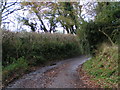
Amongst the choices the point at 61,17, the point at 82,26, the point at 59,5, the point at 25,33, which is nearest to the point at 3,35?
the point at 25,33

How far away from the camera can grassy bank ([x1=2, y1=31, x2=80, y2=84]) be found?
8.11 m

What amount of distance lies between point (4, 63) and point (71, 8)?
1477 cm

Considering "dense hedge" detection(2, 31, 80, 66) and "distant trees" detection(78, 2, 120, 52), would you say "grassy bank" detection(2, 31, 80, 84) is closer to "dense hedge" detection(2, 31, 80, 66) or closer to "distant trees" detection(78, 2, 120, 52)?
"dense hedge" detection(2, 31, 80, 66)

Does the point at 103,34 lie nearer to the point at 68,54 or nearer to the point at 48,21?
the point at 68,54

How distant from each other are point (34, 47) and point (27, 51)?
872mm

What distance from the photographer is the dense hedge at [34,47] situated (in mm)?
9555

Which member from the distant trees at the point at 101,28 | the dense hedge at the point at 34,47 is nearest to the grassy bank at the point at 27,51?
the dense hedge at the point at 34,47

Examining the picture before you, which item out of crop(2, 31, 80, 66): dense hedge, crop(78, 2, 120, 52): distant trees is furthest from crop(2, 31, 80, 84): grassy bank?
crop(78, 2, 120, 52): distant trees

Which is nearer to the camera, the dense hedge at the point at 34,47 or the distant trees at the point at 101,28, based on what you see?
the distant trees at the point at 101,28

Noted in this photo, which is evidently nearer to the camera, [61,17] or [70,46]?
[70,46]

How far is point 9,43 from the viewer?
32.0 feet

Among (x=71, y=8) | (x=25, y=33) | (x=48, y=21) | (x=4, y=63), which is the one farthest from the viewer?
(x=48, y=21)

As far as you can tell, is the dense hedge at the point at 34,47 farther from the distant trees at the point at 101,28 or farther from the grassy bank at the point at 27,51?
the distant trees at the point at 101,28

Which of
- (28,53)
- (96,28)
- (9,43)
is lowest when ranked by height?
(28,53)
